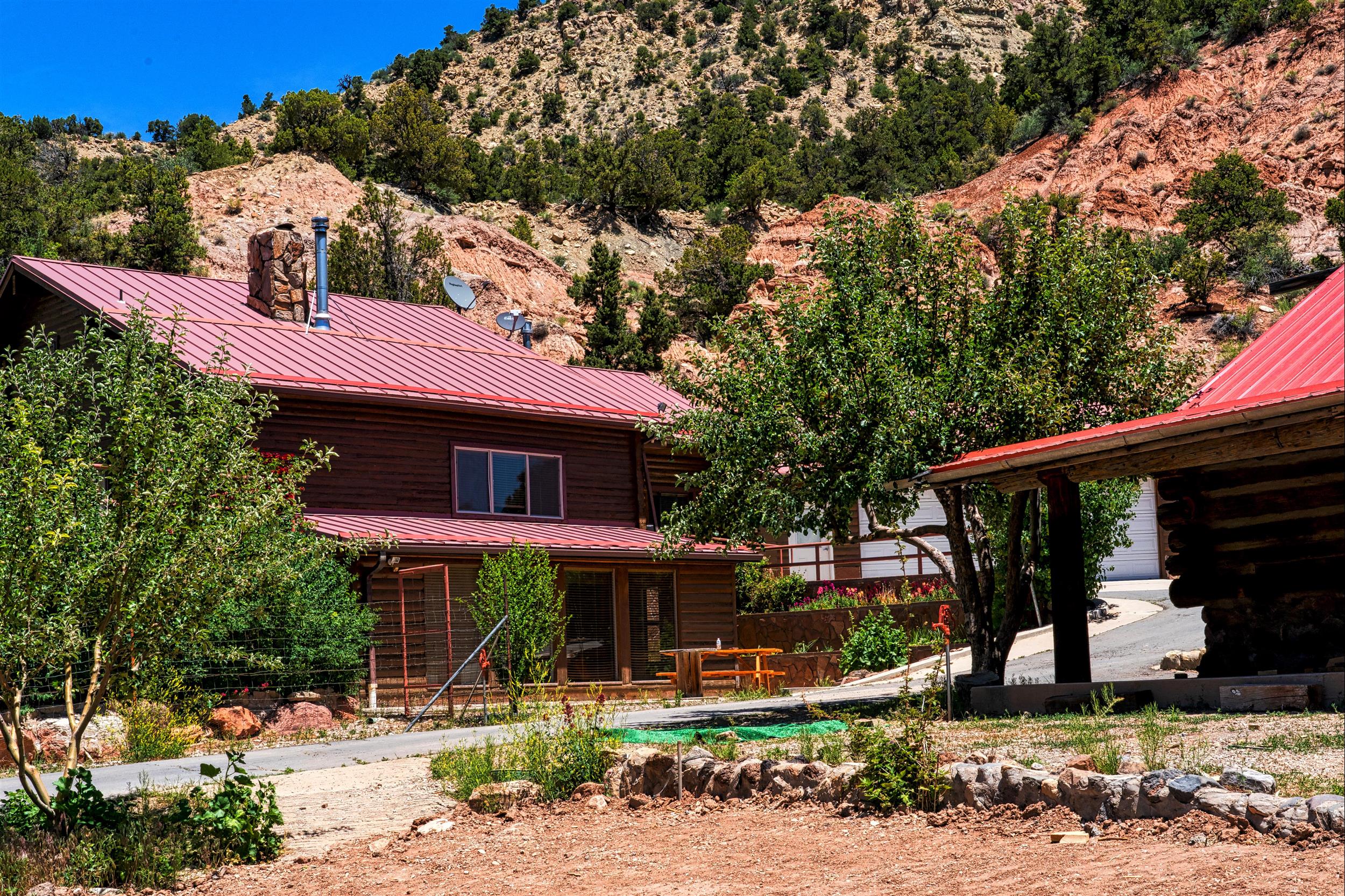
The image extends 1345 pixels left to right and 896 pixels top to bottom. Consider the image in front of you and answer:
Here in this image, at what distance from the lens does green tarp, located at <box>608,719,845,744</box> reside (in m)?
12.1

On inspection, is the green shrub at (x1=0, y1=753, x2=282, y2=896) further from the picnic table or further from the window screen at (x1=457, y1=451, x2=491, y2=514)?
the window screen at (x1=457, y1=451, x2=491, y2=514)

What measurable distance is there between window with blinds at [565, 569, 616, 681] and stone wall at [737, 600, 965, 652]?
4191 millimetres

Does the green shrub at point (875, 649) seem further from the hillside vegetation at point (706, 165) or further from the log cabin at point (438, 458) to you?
the hillside vegetation at point (706, 165)

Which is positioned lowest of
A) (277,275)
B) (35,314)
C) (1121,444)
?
(1121,444)

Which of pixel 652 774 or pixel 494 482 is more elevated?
pixel 494 482

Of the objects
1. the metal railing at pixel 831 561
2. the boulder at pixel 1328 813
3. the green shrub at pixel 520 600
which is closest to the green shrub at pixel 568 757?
the boulder at pixel 1328 813

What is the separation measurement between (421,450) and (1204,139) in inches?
2176

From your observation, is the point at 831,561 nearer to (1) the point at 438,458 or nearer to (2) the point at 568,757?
(1) the point at 438,458

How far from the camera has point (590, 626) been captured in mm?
24766

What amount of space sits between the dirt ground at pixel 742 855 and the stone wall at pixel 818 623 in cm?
1612

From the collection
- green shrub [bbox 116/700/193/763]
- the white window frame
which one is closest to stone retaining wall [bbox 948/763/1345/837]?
green shrub [bbox 116/700/193/763]

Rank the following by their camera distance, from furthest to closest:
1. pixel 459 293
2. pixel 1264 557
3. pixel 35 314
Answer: pixel 459 293 → pixel 35 314 → pixel 1264 557

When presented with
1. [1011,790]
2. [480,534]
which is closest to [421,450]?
[480,534]

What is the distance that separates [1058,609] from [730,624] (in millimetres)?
13149
